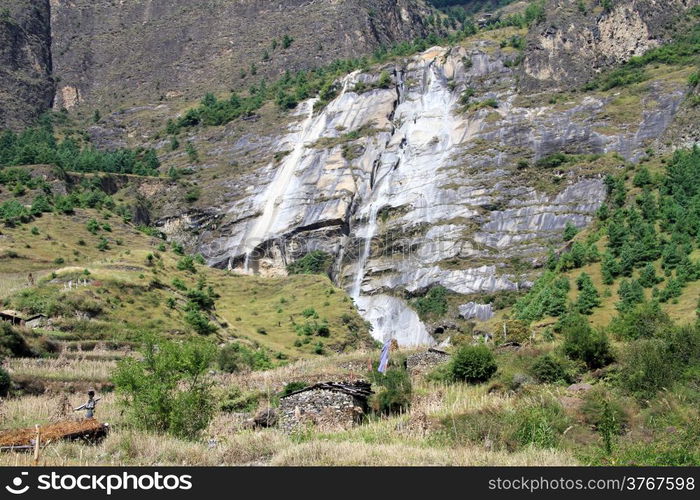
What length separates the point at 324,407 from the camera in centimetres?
2733

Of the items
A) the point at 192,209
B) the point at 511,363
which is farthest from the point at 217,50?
the point at 511,363

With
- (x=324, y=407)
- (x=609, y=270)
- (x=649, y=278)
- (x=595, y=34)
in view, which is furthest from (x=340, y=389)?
(x=595, y=34)

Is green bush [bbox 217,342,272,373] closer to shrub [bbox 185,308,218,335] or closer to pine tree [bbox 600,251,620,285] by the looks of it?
shrub [bbox 185,308,218,335]

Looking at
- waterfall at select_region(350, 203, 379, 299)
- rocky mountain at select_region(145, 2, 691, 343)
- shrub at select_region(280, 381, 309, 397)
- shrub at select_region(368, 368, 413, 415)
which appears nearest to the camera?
shrub at select_region(368, 368, 413, 415)

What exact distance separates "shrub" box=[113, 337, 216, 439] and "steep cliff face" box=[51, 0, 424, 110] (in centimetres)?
13669

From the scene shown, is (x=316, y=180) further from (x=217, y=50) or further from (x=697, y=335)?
(x=697, y=335)

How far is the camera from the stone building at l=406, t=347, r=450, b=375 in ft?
127

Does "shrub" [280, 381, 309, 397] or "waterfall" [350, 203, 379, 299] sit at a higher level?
"waterfall" [350, 203, 379, 299]

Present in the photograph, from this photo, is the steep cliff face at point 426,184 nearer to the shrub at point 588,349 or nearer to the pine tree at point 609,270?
the pine tree at point 609,270

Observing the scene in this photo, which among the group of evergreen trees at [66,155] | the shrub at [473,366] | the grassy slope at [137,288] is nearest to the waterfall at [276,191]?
the grassy slope at [137,288]

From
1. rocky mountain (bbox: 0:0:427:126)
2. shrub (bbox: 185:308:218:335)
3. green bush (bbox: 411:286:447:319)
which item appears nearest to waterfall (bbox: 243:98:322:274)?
green bush (bbox: 411:286:447:319)

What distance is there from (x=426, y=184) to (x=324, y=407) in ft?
259

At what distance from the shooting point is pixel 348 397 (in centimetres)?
Result: 2759

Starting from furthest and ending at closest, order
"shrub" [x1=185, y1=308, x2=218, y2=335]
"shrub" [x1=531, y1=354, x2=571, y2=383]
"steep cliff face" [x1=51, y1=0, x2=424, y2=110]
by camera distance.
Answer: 1. "steep cliff face" [x1=51, y1=0, x2=424, y2=110]
2. "shrub" [x1=185, y1=308, x2=218, y2=335]
3. "shrub" [x1=531, y1=354, x2=571, y2=383]
